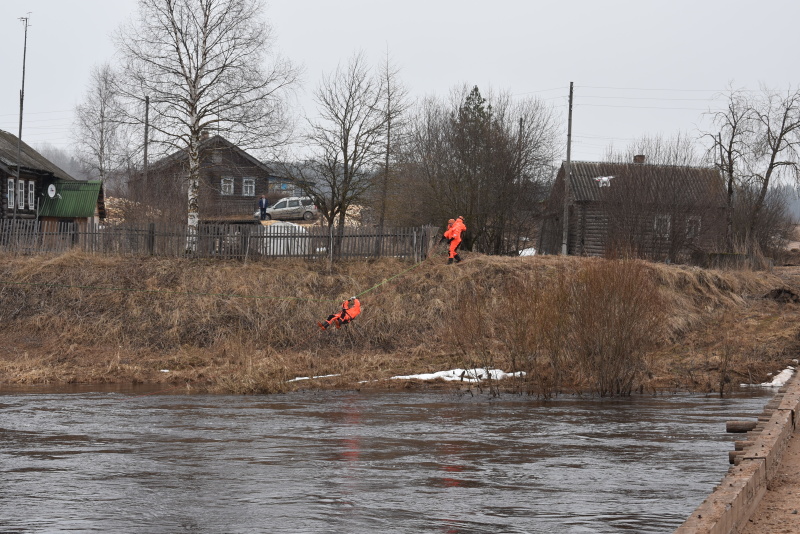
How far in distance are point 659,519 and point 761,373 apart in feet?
44.5

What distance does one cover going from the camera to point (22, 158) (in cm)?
4859

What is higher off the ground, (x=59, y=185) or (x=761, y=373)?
(x=59, y=185)

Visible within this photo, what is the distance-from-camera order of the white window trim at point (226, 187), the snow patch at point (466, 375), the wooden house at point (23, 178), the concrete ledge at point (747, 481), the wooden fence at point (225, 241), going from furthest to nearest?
1. the wooden house at point (23, 178)
2. the white window trim at point (226, 187)
3. the wooden fence at point (225, 241)
4. the snow patch at point (466, 375)
5. the concrete ledge at point (747, 481)

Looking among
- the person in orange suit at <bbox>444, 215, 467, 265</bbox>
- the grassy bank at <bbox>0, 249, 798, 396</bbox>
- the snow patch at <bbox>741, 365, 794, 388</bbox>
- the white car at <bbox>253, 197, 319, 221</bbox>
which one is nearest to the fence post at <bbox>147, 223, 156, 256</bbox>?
the grassy bank at <bbox>0, 249, 798, 396</bbox>

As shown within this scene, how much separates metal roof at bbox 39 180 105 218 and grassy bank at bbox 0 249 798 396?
2218 cm

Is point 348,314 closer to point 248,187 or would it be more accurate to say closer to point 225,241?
point 225,241

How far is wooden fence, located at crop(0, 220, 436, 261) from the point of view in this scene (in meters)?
30.3

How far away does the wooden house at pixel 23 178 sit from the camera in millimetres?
Answer: 46562

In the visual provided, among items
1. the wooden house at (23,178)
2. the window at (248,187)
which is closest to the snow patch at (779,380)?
the wooden house at (23,178)

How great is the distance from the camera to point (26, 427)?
622 inches

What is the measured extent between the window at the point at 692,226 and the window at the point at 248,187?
31.2 metres

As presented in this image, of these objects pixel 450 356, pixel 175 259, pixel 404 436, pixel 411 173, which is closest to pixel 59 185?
pixel 411 173

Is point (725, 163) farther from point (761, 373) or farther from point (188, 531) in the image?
point (188, 531)

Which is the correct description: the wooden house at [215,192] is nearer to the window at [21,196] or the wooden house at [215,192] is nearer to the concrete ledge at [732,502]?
the window at [21,196]
